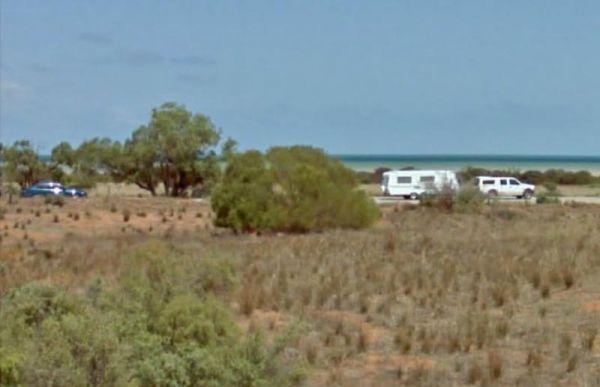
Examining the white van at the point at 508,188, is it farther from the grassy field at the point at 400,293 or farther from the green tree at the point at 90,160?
the grassy field at the point at 400,293

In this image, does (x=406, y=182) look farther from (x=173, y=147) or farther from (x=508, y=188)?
(x=173, y=147)

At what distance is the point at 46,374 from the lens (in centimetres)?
597

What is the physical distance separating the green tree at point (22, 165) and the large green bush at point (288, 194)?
4290cm

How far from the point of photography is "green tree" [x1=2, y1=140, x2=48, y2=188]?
7306cm

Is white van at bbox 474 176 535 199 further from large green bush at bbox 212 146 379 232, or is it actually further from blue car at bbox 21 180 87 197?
large green bush at bbox 212 146 379 232

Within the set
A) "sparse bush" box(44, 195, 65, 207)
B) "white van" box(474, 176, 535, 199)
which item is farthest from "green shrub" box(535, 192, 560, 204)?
"sparse bush" box(44, 195, 65, 207)

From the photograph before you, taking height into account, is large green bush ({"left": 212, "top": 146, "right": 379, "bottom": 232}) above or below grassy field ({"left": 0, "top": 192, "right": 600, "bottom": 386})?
above

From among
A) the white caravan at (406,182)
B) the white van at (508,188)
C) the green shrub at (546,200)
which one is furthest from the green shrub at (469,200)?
the white van at (508,188)

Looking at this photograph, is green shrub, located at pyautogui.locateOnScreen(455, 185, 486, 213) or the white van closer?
green shrub, located at pyautogui.locateOnScreen(455, 185, 486, 213)

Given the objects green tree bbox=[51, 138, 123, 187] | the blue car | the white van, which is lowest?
the white van

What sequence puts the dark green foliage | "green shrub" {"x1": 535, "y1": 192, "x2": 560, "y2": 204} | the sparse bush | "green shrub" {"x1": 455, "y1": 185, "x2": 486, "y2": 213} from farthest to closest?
"green shrub" {"x1": 535, "y1": 192, "x2": 560, "y2": 204} < the sparse bush < "green shrub" {"x1": 455, "y1": 185, "x2": 486, "y2": 213} < the dark green foliage

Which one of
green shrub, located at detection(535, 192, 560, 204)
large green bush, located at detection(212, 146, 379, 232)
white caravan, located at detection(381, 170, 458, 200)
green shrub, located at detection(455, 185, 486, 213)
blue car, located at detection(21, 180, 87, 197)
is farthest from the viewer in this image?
white caravan, located at detection(381, 170, 458, 200)

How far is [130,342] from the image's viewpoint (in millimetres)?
7383

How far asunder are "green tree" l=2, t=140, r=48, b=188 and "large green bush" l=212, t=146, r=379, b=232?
141ft
